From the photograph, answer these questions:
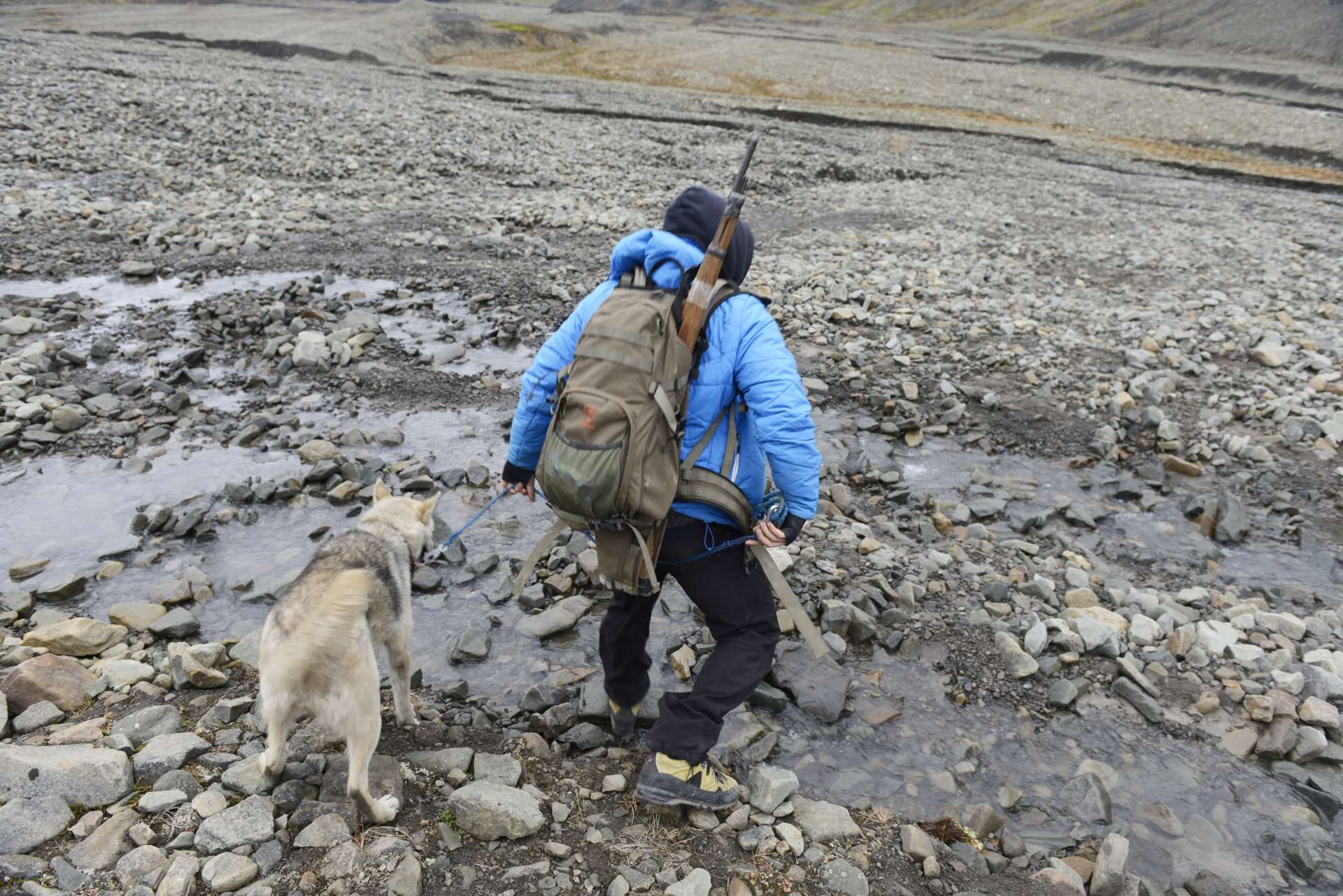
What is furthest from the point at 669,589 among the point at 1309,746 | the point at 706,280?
the point at 1309,746

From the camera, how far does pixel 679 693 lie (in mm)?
4160

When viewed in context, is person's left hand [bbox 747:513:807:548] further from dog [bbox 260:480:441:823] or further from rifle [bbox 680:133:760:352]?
dog [bbox 260:480:441:823]

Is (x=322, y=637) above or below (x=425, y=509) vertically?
above

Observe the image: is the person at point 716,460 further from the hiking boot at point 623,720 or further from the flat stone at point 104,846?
the flat stone at point 104,846

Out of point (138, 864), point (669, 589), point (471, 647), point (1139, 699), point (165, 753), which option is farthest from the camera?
point (669, 589)

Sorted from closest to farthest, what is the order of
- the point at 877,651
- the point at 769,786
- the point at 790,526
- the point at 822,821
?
the point at 790,526, the point at 822,821, the point at 769,786, the point at 877,651

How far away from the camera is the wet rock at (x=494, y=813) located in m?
3.91

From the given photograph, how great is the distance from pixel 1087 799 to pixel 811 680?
184 cm

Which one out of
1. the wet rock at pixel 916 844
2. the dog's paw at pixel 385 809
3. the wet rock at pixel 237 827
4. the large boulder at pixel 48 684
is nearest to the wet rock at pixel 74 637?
the large boulder at pixel 48 684

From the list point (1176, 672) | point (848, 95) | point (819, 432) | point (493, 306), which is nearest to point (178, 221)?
point (493, 306)

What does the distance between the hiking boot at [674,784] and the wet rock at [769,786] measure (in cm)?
32

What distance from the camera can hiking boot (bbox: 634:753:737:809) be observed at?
4082 mm

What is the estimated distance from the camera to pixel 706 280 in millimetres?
3703

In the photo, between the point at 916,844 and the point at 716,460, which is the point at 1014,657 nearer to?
the point at 916,844
